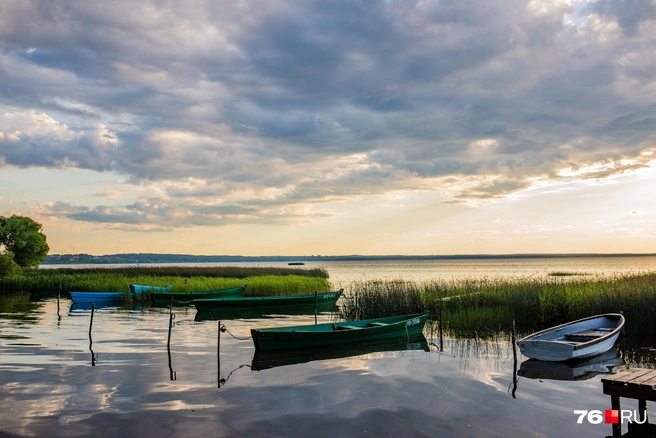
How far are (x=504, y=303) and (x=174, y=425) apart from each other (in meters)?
17.0

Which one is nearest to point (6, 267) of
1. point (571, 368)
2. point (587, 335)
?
point (587, 335)

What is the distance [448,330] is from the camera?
20094 millimetres

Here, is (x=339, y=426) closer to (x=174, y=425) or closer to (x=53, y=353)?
(x=174, y=425)

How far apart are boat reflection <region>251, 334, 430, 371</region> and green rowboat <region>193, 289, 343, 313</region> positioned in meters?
10.8

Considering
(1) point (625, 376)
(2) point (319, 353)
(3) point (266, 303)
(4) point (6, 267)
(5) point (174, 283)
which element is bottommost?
(2) point (319, 353)

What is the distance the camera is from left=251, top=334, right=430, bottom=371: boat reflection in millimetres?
14367

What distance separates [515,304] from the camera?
21.7 metres

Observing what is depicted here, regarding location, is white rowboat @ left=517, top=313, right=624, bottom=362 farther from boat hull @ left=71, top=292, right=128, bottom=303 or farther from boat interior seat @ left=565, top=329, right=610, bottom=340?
boat hull @ left=71, top=292, right=128, bottom=303

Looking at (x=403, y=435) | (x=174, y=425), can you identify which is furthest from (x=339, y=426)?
(x=174, y=425)

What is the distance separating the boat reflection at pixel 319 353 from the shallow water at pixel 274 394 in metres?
0.34

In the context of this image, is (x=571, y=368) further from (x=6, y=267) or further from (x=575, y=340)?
(x=6, y=267)

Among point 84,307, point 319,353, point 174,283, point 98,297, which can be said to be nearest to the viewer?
point 319,353

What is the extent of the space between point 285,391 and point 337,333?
489cm

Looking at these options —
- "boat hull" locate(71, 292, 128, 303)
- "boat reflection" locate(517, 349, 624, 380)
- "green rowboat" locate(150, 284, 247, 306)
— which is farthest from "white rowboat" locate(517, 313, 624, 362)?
"boat hull" locate(71, 292, 128, 303)
